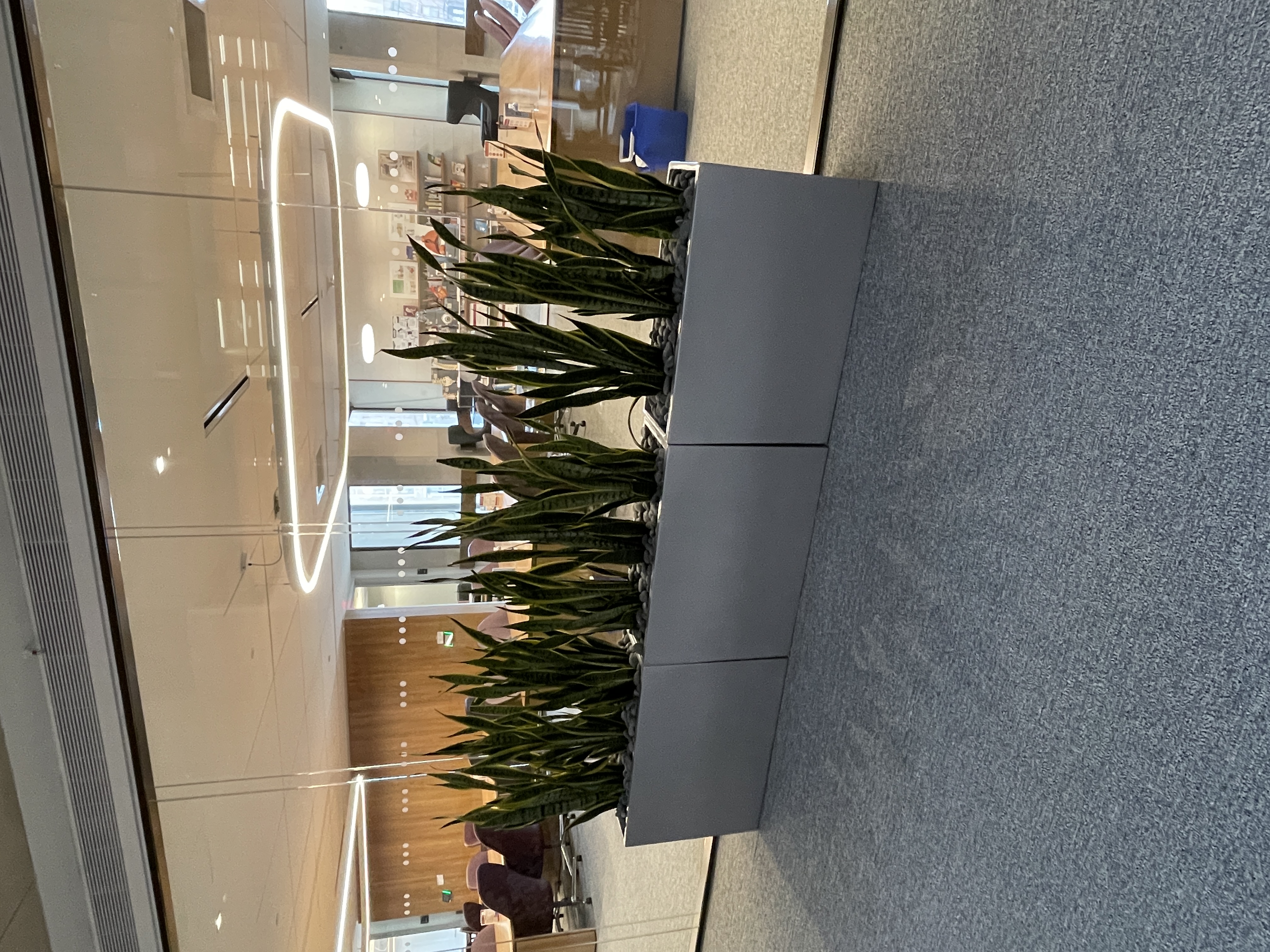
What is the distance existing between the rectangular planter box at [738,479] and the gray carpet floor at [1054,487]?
66mm

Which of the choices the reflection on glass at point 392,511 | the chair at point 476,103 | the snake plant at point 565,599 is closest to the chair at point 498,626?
the reflection on glass at point 392,511

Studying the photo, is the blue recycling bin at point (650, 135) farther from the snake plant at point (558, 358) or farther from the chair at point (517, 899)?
the chair at point (517, 899)

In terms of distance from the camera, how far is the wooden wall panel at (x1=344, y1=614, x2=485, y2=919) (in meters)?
2.20

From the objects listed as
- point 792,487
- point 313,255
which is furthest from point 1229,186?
point 313,255

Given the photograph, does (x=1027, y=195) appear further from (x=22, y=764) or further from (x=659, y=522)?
(x=22, y=764)

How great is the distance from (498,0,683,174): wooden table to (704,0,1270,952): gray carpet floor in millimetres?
858

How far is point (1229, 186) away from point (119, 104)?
1.37 meters

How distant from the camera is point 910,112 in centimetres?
103

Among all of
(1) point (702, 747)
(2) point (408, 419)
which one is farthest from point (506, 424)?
(1) point (702, 747)

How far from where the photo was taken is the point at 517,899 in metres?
2.35

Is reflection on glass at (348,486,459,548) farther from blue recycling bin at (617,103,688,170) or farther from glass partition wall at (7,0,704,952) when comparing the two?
blue recycling bin at (617,103,688,170)

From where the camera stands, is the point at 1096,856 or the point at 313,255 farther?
the point at 313,255

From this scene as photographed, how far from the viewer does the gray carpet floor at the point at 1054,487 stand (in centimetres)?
57

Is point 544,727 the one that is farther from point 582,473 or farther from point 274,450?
point 274,450
